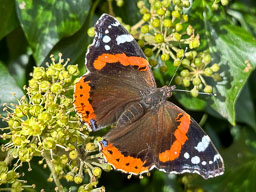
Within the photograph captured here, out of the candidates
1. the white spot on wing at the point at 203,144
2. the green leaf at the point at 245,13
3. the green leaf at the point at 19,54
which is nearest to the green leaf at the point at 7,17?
the green leaf at the point at 19,54

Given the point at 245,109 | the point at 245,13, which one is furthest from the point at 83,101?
the point at 245,13

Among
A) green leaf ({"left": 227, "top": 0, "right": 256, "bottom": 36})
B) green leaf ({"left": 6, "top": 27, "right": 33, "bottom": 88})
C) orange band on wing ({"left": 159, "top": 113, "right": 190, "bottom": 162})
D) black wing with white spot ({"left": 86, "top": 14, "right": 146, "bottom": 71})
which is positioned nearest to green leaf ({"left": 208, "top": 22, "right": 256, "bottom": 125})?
green leaf ({"left": 227, "top": 0, "right": 256, "bottom": 36})

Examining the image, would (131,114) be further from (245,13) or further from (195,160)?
(245,13)

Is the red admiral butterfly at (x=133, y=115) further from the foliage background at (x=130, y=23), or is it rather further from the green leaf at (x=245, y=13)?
the green leaf at (x=245, y=13)

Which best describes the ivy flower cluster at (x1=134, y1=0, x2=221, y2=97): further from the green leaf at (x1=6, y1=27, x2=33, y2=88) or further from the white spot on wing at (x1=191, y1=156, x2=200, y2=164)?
the green leaf at (x1=6, y1=27, x2=33, y2=88)

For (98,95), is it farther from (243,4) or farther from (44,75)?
(243,4)

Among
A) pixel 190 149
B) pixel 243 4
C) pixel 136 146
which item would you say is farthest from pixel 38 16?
pixel 243 4

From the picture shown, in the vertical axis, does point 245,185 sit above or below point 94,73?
below
